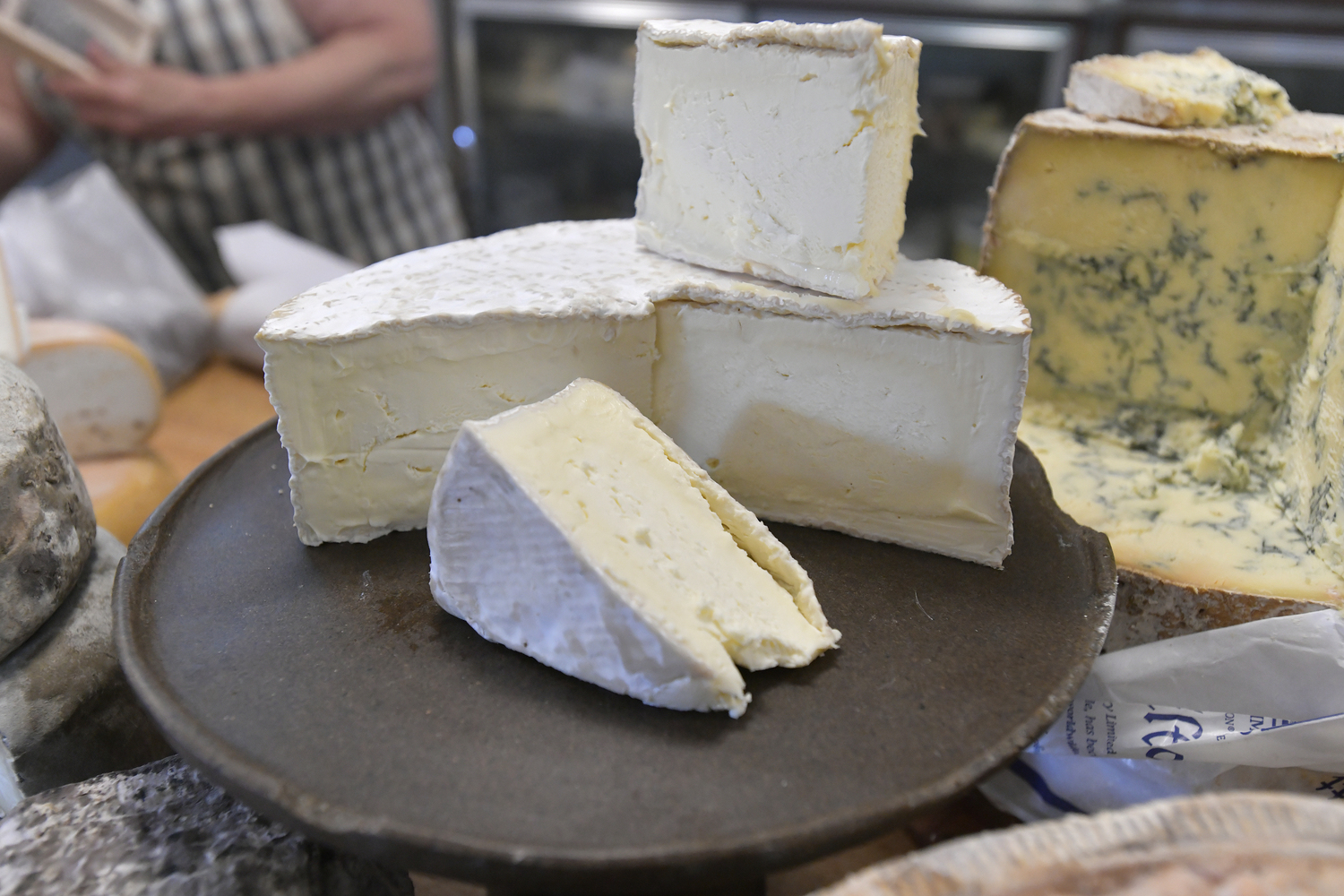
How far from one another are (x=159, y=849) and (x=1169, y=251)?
5.07ft

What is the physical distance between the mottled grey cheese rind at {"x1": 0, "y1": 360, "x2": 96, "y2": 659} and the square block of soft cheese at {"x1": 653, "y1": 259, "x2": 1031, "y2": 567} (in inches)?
29.5

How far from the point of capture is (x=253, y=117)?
259 cm

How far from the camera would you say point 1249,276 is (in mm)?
1417

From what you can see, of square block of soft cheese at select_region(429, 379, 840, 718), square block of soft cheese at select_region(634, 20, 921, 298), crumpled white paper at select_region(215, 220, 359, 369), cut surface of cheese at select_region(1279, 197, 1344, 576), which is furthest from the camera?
→ crumpled white paper at select_region(215, 220, 359, 369)

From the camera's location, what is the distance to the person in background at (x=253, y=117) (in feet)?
8.30

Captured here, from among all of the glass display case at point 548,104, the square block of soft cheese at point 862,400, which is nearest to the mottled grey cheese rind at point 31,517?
the square block of soft cheese at point 862,400

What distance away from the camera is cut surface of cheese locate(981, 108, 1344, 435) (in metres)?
1.38

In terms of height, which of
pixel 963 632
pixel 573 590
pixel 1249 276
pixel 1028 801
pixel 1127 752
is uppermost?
pixel 1249 276

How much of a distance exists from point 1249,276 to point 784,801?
112 centimetres

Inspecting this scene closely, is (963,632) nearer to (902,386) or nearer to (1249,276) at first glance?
(902,386)

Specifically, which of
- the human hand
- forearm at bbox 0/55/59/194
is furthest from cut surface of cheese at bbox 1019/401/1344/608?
forearm at bbox 0/55/59/194

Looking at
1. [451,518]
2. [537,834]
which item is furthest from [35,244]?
[537,834]

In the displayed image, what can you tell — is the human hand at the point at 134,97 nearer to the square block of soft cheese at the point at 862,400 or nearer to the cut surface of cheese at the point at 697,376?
the cut surface of cheese at the point at 697,376

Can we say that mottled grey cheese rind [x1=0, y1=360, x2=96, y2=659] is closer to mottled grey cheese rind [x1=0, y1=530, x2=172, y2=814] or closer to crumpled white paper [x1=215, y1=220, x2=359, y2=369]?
mottled grey cheese rind [x1=0, y1=530, x2=172, y2=814]
